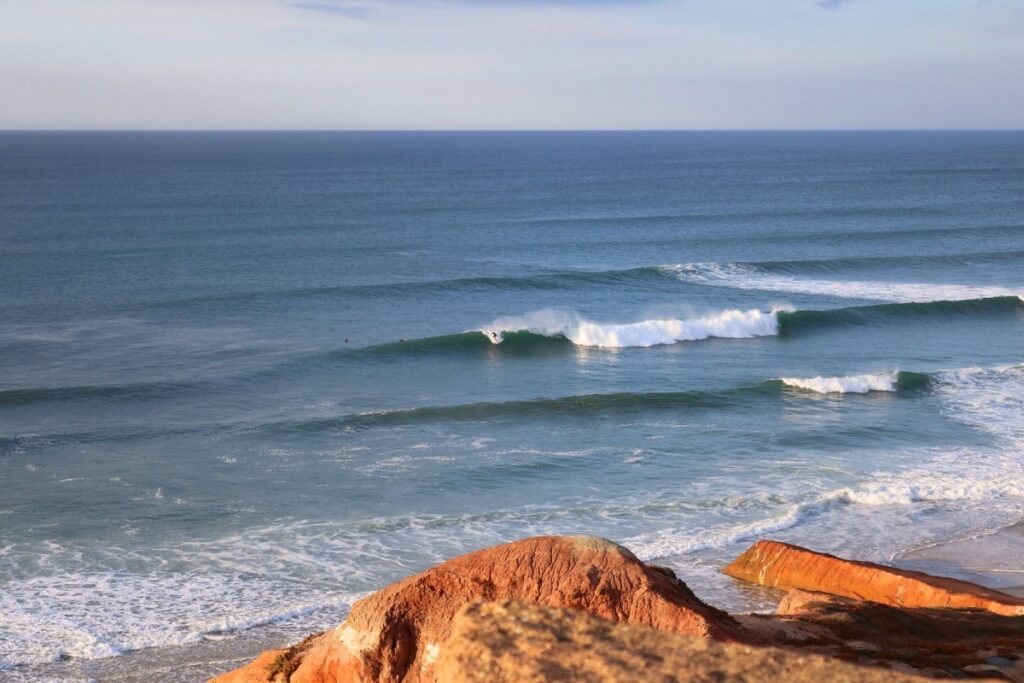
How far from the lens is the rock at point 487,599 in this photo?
10.6 meters

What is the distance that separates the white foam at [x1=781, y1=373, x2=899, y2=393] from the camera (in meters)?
31.0

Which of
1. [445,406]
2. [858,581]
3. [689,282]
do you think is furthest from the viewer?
[689,282]

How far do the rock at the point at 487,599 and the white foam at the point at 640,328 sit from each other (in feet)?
86.8

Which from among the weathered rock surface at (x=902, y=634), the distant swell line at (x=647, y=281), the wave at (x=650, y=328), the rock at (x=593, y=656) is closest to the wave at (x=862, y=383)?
the wave at (x=650, y=328)

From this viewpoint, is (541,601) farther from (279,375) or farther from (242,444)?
(279,375)

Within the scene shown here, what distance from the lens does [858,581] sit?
16156mm

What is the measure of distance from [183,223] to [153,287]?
828 inches

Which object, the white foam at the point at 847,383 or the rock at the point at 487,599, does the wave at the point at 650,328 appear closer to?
the white foam at the point at 847,383

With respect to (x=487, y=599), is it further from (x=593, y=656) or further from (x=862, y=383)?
(x=862, y=383)

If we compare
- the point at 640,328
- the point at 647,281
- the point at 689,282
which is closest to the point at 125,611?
the point at 640,328

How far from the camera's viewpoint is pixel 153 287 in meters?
43.2

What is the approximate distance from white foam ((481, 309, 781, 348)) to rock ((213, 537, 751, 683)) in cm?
2644

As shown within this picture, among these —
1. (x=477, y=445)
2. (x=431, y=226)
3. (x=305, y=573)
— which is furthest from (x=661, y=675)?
(x=431, y=226)

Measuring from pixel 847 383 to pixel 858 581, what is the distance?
629 inches
